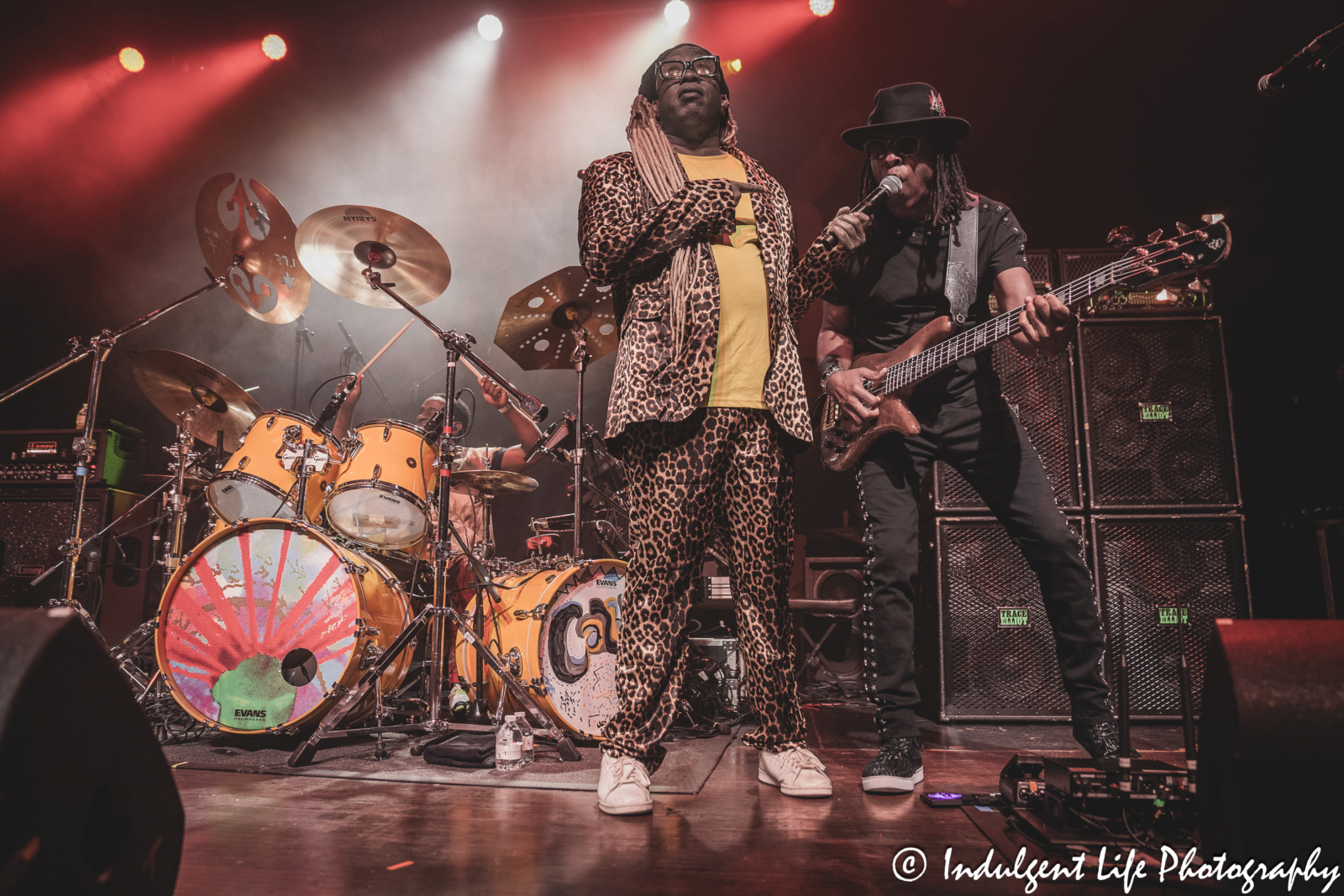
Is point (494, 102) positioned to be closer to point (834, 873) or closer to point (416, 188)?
point (416, 188)

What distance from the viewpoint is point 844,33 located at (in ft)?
18.2

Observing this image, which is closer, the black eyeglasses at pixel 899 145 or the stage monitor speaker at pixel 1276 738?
the stage monitor speaker at pixel 1276 738

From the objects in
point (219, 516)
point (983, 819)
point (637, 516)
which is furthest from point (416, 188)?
point (983, 819)

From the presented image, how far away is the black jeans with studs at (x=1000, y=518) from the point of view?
2406mm

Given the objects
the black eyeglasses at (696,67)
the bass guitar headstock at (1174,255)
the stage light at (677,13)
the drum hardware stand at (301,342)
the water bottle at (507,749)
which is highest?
the stage light at (677,13)

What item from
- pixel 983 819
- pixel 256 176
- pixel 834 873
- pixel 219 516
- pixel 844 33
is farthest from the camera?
pixel 256 176

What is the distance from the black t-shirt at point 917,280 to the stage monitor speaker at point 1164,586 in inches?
72.0

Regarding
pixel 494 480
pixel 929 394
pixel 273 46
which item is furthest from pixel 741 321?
pixel 273 46

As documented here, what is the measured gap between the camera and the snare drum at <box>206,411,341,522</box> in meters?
3.81

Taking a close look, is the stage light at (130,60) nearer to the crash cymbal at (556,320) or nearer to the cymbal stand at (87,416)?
the cymbal stand at (87,416)

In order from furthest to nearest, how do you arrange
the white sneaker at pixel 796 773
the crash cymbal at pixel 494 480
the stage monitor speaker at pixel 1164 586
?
the crash cymbal at pixel 494 480
the stage monitor speaker at pixel 1164 586
the white sneaker at pixel 796 773

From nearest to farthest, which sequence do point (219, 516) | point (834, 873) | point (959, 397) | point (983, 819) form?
point (834, 873) → point (983, 819) → point (959, 397) → point (219, 516)

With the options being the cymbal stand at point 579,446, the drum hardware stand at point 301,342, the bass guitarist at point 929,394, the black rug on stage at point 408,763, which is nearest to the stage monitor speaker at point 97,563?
the drum hardware stand at point 301,342

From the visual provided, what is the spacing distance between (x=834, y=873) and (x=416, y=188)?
6.59 meters
